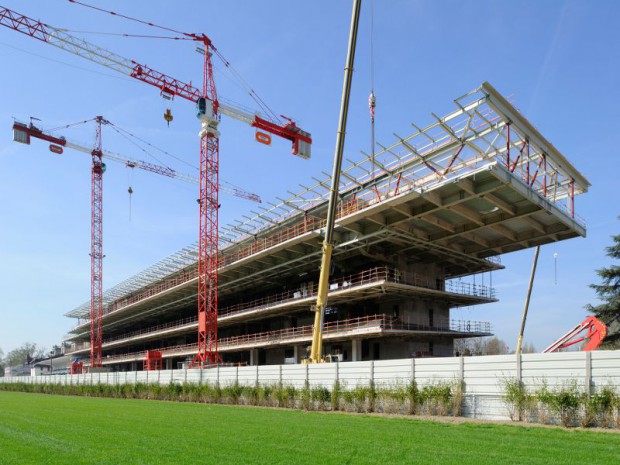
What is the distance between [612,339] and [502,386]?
28.4 m

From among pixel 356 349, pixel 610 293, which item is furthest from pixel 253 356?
pixel 610 293

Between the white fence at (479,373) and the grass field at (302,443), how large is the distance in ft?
6.38

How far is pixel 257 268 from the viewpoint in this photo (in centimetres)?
5028

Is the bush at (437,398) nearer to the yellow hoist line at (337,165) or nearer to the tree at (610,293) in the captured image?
the yellow hoist line at (337,165)

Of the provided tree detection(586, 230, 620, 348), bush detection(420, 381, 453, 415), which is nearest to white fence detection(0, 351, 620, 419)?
bush detection(420, 381, 453, 415)

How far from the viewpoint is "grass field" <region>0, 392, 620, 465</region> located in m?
9.06

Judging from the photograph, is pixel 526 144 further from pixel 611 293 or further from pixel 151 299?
pixel 151 299

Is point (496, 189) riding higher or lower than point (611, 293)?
higher

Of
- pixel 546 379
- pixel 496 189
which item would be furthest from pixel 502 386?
pixel 496 189

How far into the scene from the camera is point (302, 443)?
1073 centimetres

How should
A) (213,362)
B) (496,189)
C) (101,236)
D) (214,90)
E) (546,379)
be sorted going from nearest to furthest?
(546,379), (496,189), (213,362), (214,90), (101,236)

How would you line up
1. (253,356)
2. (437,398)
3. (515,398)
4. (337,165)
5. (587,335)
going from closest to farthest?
(515,398), (437,398), (337,165), (587,335), (253,356)

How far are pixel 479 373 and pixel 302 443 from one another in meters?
8.06

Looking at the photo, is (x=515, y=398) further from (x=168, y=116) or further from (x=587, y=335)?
(x=168, y=116)
